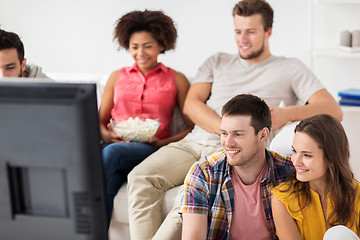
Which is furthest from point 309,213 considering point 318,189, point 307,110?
point 307,110

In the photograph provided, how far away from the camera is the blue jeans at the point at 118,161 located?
7.30 ft

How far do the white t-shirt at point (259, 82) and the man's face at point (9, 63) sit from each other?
89cm

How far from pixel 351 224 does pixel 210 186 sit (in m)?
0.46

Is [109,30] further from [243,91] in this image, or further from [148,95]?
[243,91]

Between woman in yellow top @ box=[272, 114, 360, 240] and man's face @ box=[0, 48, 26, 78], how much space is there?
1354 millimetres

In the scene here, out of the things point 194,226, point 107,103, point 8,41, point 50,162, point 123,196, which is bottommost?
point 123,196

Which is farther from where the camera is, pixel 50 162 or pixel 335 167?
pixel 335 167

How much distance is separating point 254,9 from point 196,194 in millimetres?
1268

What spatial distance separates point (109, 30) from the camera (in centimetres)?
375

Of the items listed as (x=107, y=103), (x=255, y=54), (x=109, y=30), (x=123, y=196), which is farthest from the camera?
(x=109, y=30)

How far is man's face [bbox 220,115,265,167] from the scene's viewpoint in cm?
166

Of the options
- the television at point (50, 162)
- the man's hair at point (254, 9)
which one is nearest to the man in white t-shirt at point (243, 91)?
the man's hair at point (254, 9)

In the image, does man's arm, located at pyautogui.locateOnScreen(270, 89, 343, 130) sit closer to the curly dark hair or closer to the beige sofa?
the beige sofa

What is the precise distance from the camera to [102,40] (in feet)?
12.4
